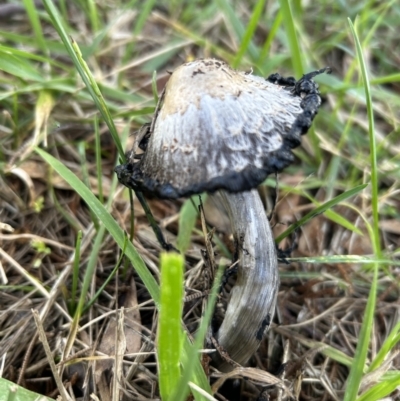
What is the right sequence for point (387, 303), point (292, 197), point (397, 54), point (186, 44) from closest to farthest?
point (387, 303), point (292, 197), point (186, 44), point (397, 54)

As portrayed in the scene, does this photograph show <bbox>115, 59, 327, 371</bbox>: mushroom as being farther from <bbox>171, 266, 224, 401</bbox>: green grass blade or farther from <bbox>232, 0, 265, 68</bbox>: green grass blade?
<bbox>232, 0, 265, 68</bbox>: green grass blade

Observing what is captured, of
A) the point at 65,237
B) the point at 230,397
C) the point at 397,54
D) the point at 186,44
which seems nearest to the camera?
the point at 230,397

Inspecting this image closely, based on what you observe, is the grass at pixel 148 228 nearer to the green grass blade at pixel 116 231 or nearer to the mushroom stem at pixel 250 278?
the green grass blade at pixel 116 231

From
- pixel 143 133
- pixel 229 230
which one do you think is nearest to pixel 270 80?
pixel 143 133

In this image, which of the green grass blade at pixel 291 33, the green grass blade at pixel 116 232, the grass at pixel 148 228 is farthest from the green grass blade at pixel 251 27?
the green grass blade at pixel 116 232

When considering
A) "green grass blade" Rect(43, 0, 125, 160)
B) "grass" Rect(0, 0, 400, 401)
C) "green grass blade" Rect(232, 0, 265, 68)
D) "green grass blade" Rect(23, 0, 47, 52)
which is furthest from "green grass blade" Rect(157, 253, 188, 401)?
"green grass blade" Rect(23, 0, 47, 52)

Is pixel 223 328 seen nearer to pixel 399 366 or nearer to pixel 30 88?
pixel 399 366

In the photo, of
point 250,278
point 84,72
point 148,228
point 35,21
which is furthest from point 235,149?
point 35,21
